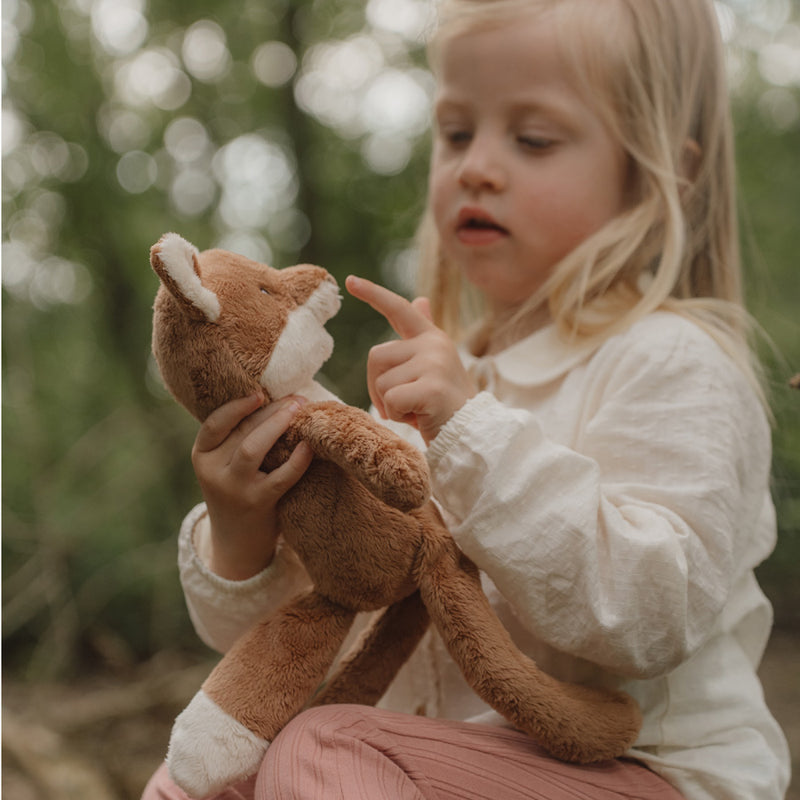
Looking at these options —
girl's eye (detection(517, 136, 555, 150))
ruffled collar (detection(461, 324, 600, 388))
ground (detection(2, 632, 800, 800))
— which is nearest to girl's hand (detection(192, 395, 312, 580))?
ruffled collar (detection(461, 324, 600, 388))

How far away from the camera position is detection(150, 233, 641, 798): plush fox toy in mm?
686

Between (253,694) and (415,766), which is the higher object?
(253,694)

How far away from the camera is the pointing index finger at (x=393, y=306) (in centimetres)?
82

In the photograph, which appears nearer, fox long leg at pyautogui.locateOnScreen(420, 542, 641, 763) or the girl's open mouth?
fox long leg at pyautogui.locateOnScreen(420, 542, 641, 763)

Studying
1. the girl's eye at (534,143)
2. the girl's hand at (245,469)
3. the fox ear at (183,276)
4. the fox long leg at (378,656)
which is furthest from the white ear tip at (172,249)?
the girl's eye at (534,143)

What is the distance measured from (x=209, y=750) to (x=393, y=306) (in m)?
0.44

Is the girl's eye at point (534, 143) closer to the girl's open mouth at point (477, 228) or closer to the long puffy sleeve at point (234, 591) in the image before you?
the girl's open mouth at point (477, 228)

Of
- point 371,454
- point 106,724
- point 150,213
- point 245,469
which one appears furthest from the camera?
point 150,213

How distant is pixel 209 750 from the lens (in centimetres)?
68

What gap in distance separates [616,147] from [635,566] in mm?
562

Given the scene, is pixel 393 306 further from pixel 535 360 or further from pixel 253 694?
pixel 253 694

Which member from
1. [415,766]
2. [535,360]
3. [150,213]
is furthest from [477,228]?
[150,213]

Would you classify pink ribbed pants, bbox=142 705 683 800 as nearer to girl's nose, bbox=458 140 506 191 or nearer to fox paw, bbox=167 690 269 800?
fox paw, bbox=167 690 269 800

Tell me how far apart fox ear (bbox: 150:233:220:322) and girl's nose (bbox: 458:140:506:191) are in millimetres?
436
